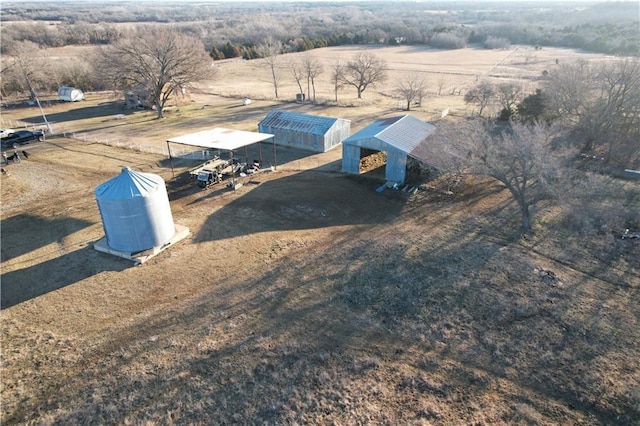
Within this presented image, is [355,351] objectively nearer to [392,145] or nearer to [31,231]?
[392,145]

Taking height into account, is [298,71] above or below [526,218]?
above

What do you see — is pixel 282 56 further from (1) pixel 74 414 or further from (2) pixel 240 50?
(1) pixel 74 414

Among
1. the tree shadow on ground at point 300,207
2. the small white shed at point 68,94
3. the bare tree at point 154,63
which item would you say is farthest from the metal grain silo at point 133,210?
the small white shed at point 68,94

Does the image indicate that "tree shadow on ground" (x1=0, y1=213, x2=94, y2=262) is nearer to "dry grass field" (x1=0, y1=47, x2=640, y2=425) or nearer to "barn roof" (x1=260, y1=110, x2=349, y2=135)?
"dry grass field" (x1=0, y1=47, x2=640, y2=425)

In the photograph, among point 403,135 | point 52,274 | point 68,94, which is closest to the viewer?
point 52,274

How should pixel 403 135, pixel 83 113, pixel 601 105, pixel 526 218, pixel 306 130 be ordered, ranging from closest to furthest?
pixel 526 218 < pixel 403 135 < pixel 601 105 < pixel 306 130 < pixel 83 113

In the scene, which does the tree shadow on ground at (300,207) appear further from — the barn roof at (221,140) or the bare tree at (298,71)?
the bare tree at (298,71)

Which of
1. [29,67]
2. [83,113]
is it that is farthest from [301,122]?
[29,67]

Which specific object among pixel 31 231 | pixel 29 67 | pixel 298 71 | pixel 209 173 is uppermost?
pixel 29 67

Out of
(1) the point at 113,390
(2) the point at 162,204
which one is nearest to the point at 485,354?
(1) the point at 113,390
